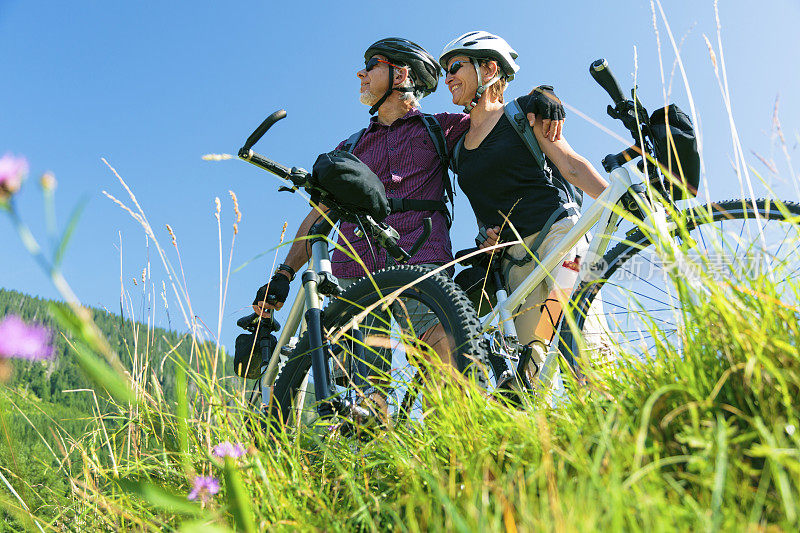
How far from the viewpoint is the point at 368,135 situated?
4090mm

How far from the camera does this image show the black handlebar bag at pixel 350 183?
254 centimetres

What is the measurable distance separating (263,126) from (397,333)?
1265mm

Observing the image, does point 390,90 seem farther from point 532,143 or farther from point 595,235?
point 595,235

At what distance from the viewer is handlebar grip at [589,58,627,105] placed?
265 centimetres

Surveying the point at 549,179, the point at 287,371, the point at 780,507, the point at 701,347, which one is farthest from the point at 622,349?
the point at 549,179

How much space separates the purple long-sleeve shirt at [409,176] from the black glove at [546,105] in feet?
2.39

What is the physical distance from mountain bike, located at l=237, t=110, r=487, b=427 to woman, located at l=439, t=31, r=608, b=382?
734mm

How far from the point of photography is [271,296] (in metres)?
3.33


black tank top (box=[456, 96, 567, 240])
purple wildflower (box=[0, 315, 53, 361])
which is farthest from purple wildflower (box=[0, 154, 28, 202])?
black tank top (box=[456, 96, 567, 240])

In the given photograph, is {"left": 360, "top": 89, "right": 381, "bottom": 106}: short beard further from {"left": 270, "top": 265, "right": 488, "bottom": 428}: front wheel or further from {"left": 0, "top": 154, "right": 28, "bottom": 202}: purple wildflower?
{"left": 0, "top": 154, "right": 28, "bottom": 202}: purple wildflower

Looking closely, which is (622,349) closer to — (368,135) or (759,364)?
(759,364)

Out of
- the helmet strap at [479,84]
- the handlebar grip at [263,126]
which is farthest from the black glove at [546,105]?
the handlebar grip at [263,126]

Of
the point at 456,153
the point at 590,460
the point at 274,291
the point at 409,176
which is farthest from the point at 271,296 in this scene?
the point at 590,460

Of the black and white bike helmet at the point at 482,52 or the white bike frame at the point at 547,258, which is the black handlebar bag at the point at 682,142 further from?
the black and white bike helmet at the point at 482,52
